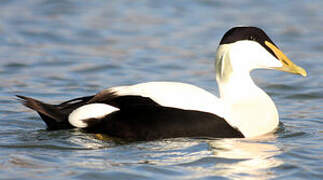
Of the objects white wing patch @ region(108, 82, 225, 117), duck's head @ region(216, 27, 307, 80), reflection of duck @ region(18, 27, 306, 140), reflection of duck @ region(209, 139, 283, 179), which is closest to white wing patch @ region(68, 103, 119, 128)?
reflection of duck @ region(18, 27, 306, 140)

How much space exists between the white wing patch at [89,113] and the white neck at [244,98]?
0.93 metres

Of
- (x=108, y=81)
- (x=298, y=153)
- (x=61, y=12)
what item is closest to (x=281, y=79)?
(x=108, y=81)

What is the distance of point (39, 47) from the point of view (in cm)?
1012

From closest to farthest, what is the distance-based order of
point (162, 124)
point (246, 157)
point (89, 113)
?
point (246, 157)
point (162, 124)
point (89, 113)

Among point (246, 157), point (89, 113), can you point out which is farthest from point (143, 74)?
point (246, 157)

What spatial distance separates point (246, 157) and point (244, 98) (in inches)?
31.9

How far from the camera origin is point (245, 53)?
6191 millimetres

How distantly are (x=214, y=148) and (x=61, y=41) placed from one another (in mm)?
5216

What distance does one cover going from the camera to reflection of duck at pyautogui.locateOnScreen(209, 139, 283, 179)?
513cm

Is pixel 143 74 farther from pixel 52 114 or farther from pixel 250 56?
pixel 52 114

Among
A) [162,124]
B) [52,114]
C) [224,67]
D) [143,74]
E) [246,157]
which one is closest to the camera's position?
[246,157]

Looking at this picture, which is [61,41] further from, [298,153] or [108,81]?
[298,153]

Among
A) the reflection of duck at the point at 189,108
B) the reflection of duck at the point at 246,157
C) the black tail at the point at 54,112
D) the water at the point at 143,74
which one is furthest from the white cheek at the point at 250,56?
the black tail at the point at 54,112

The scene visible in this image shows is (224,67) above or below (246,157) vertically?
above
